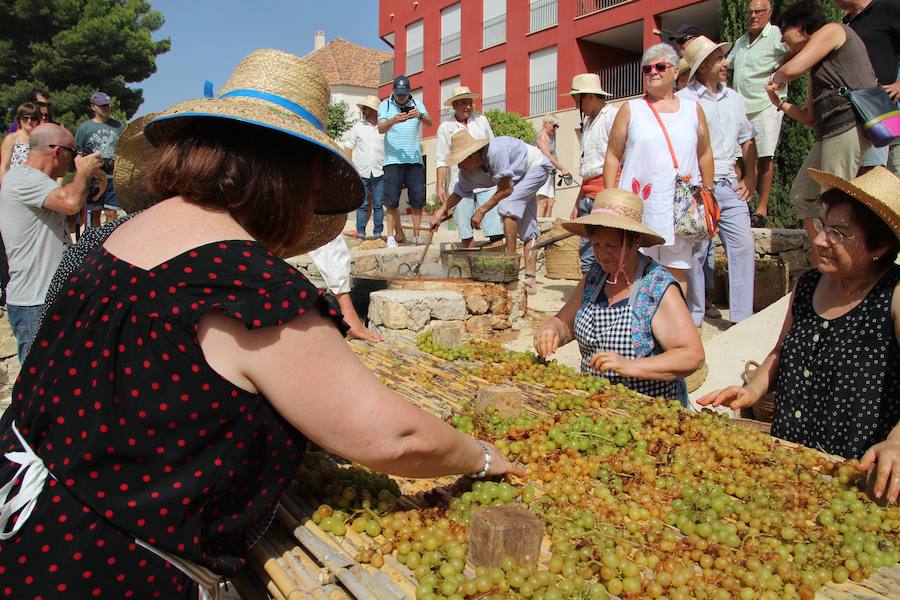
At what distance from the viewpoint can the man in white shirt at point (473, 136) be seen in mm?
7957

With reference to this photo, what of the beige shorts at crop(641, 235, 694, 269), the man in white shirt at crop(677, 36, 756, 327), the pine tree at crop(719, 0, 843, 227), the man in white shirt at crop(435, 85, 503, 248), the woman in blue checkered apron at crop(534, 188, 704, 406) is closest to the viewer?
the woman in blue checkered apron at crop(534, 188, 704, 406)

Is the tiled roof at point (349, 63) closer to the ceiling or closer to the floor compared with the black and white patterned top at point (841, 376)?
closer to the ceiling

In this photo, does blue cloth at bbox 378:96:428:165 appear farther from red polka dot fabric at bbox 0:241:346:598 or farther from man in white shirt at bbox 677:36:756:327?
red polka dot fabric at bbox 0:241:346:598

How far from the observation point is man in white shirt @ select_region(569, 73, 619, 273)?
6270 millimetres

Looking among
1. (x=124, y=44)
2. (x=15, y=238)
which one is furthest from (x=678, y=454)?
(x=124, y=44)

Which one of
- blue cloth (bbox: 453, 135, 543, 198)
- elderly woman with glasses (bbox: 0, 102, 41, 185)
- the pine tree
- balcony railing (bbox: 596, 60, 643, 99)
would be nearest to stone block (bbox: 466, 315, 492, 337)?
blue cloth (bbox: 453, 135, 543, 198)

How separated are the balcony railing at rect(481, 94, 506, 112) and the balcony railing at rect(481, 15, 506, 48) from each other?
73.9 inches

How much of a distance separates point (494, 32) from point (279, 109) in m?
25.2

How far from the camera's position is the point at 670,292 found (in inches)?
131

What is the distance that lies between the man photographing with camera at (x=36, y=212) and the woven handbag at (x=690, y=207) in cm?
399

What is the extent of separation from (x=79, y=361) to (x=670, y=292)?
2660 mm

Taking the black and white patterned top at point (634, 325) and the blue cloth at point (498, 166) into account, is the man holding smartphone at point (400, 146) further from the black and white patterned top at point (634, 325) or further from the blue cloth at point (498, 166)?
the black and white patterned top at point (634, 325)

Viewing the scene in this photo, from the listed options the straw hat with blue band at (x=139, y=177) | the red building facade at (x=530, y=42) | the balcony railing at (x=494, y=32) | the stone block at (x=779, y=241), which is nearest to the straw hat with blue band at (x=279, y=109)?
the straw hat with blue band at (x=139, y=177)

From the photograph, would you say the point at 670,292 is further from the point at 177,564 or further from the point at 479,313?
the point at 479,313
